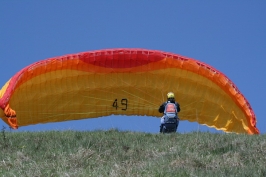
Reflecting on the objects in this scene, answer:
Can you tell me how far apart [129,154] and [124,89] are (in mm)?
7151

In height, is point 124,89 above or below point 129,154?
above

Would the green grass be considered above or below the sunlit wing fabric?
below

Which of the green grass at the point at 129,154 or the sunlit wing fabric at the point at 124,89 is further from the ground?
the sunlit wing fabric at the point at 124,89

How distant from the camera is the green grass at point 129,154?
1189 cm

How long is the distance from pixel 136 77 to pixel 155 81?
61 cm

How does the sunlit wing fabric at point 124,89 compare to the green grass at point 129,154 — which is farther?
the sunlit wing fabric at point 124,89

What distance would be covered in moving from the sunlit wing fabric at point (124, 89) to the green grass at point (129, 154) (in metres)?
4.09

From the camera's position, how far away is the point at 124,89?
21.5m

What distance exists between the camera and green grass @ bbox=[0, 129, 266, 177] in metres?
11.9

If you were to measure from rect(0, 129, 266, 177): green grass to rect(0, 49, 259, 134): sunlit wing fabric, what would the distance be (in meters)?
4.09

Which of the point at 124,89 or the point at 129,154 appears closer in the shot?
the point at 129,154

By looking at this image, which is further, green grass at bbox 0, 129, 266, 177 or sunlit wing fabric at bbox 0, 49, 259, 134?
sunlit wing fabric at bbox 0, 49, 259, 134

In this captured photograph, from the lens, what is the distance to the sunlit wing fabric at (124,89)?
20.7 metres

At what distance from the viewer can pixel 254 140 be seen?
15.3m
